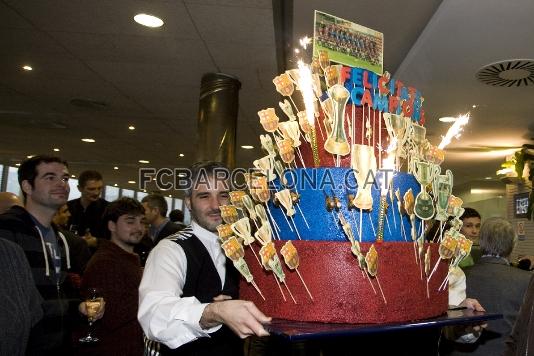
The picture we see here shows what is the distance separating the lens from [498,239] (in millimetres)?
2605

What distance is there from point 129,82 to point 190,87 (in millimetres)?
661

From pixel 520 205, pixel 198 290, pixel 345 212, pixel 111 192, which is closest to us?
pixel 345 212

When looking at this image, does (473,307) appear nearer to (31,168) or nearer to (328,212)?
(328,212)

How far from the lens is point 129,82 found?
5117 millimetres

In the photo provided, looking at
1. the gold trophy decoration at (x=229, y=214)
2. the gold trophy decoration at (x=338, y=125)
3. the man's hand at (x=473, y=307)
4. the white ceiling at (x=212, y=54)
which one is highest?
the white ceiling at (x=212, y=54)

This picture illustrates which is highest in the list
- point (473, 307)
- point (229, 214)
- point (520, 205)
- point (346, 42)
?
point (346, 42)

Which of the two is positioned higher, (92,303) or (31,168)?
(31,168)

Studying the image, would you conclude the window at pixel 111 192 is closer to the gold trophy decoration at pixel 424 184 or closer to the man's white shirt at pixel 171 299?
the man's white shirt at pixel 171 299

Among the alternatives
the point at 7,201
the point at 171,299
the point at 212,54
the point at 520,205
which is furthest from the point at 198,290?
the point at 520,205

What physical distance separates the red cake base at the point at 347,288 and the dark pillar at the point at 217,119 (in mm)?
3165

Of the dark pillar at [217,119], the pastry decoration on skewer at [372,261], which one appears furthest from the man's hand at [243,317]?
the dark pillar at [217,119]

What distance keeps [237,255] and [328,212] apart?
0.91ft

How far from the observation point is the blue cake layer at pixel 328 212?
1282 millimetres

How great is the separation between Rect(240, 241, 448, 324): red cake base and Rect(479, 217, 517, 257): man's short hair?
1.54 m
